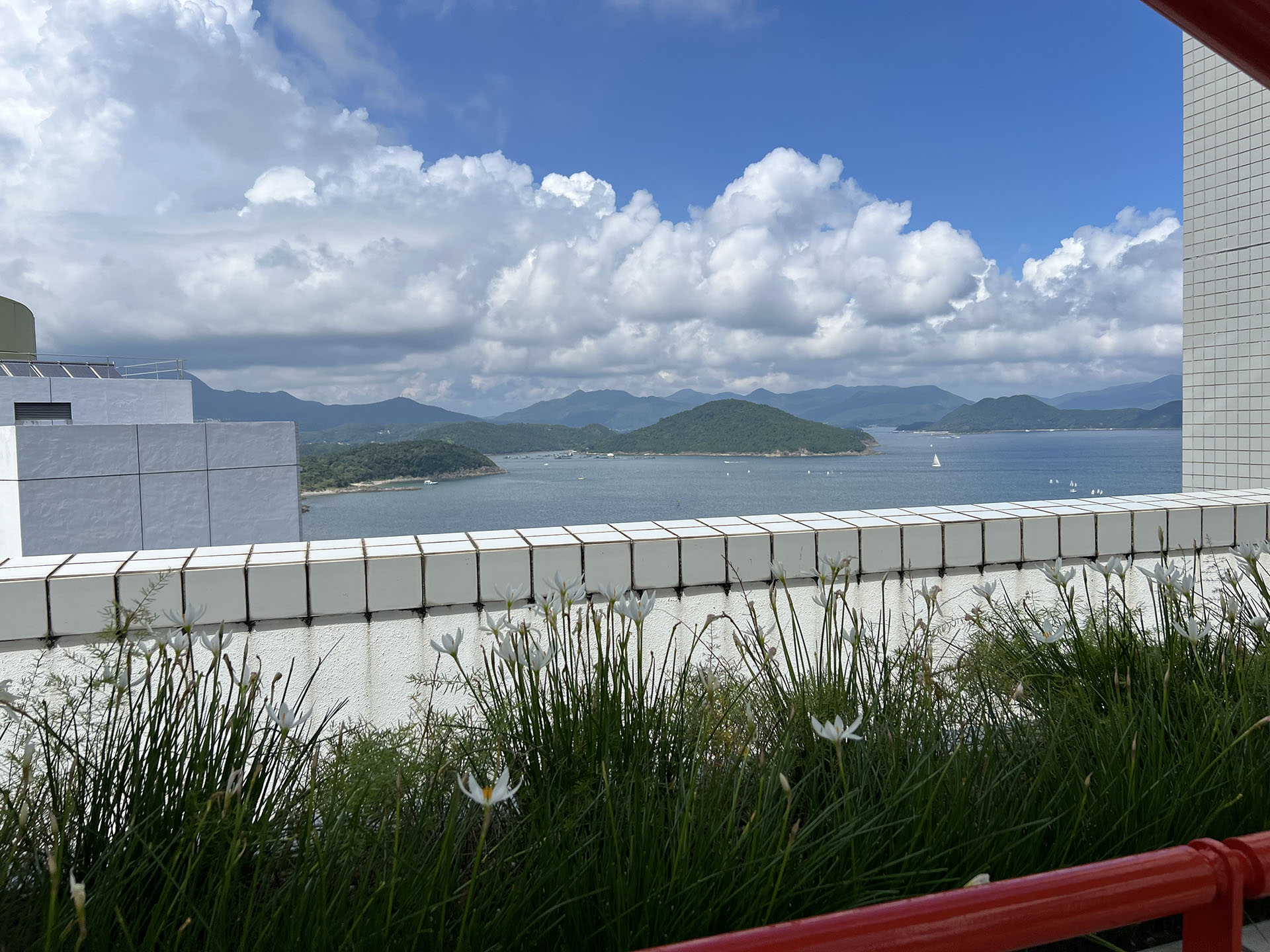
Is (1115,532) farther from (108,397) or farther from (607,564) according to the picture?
(108,397)

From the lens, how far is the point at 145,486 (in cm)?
1355

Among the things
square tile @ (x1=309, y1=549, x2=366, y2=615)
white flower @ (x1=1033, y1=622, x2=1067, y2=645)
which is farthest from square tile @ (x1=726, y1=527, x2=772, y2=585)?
square tile @ (x1=309, y1=549, x2=366, y2=615)

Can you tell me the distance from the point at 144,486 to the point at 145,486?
0.01m

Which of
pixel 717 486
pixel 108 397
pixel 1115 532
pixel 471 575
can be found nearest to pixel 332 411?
pixel 717 486

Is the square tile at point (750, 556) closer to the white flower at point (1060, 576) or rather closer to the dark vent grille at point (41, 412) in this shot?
the white flower at point (1060, 576)

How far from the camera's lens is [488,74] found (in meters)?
12.7

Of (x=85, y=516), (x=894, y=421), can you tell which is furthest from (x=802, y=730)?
(x=894, y=421)

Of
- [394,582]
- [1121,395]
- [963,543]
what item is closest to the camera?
[394,582]

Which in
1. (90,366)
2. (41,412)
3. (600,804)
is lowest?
(600,804)

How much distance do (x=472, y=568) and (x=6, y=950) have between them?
148cm

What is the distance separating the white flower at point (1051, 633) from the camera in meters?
1.52

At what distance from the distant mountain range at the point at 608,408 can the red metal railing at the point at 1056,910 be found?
1258 centimetres

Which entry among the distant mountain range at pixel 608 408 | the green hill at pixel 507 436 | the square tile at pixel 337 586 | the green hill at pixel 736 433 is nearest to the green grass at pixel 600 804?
the square tile at pixel 337 586

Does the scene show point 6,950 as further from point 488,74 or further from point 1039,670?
point 488,74
